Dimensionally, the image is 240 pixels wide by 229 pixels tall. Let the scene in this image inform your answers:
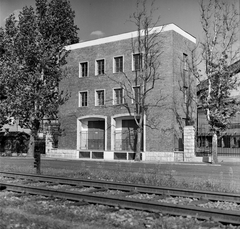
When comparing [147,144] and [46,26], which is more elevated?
[46,26]

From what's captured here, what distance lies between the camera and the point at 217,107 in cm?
2677

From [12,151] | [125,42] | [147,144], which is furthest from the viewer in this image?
[12,151]

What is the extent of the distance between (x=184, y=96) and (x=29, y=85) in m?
14.4

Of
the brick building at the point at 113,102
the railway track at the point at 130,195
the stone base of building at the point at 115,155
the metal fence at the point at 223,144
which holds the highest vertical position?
the brick building at the point at 113,102

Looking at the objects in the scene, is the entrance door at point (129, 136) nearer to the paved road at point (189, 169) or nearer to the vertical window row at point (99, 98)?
the vertical window row at point (99, 98)

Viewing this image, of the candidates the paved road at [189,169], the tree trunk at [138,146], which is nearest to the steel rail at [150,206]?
the paved road at [189,169]

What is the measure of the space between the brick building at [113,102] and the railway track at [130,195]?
1887 centimetres

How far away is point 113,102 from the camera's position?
114 feet

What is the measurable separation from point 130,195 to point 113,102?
24882mm

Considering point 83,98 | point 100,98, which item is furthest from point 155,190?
point 83,98

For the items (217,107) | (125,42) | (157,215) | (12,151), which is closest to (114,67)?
(125,42)

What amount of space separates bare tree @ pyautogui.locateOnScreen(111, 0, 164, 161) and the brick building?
0.37 metres

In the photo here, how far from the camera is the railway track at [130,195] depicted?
23.5 ft

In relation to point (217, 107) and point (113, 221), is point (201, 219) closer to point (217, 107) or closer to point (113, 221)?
point (113, 221)
